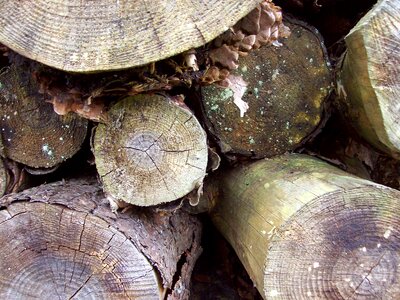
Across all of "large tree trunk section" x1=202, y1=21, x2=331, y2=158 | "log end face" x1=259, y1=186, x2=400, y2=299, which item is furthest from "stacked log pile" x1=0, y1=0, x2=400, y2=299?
"large tree trunk section" x1=202, y1=21, x2=331, y2=158

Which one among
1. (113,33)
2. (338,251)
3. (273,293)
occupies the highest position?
(113,33)

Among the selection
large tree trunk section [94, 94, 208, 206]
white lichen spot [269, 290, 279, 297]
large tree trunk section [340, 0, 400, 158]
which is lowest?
white lichen spot [269, 290, 279, 297]

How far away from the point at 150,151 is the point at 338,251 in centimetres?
61

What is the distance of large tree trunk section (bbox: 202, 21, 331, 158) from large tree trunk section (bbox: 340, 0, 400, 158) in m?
0.32

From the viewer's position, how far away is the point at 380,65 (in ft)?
5.16

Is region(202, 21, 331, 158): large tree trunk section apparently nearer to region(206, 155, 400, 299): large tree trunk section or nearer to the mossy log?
region(206, 155, 400, 299): large tree trunk section

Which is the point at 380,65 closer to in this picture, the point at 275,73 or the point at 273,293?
the point at 275,73

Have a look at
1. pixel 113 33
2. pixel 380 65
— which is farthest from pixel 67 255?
pixel 380 65

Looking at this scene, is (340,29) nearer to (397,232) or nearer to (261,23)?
Result: (261,23)

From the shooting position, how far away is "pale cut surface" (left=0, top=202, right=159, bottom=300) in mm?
1496

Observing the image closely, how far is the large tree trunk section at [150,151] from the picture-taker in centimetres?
153

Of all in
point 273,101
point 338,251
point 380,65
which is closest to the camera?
point 338,251

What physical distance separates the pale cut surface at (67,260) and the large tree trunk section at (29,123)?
14.4 inches

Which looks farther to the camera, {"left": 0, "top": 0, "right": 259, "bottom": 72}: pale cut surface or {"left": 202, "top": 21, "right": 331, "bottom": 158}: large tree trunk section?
{"left": 202, "top": 21, "right": 331, "bottom": 158}: large tree trunk section
